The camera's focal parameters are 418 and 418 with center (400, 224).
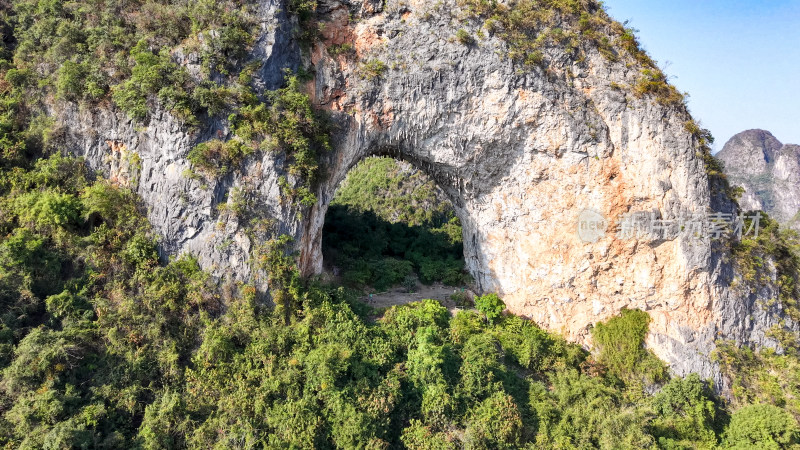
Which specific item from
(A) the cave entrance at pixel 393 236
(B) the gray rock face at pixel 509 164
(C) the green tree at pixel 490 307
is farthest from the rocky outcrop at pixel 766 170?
(C) the green tree at pixel 490 307

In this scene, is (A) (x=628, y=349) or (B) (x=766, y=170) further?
(B) (x=766, y=170)

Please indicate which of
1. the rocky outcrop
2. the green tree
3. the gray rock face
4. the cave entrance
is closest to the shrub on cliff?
the gray rock face

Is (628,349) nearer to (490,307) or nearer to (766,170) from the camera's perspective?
(490,307)

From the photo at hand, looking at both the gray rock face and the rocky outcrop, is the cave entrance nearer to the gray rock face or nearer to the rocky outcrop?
the gray rock face

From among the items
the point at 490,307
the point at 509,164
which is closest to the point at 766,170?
the point at 509,164

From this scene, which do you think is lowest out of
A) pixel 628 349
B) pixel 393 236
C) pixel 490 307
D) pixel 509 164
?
pixel 628 349

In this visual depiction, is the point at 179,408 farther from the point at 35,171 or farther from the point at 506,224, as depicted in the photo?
the point at 506,224
